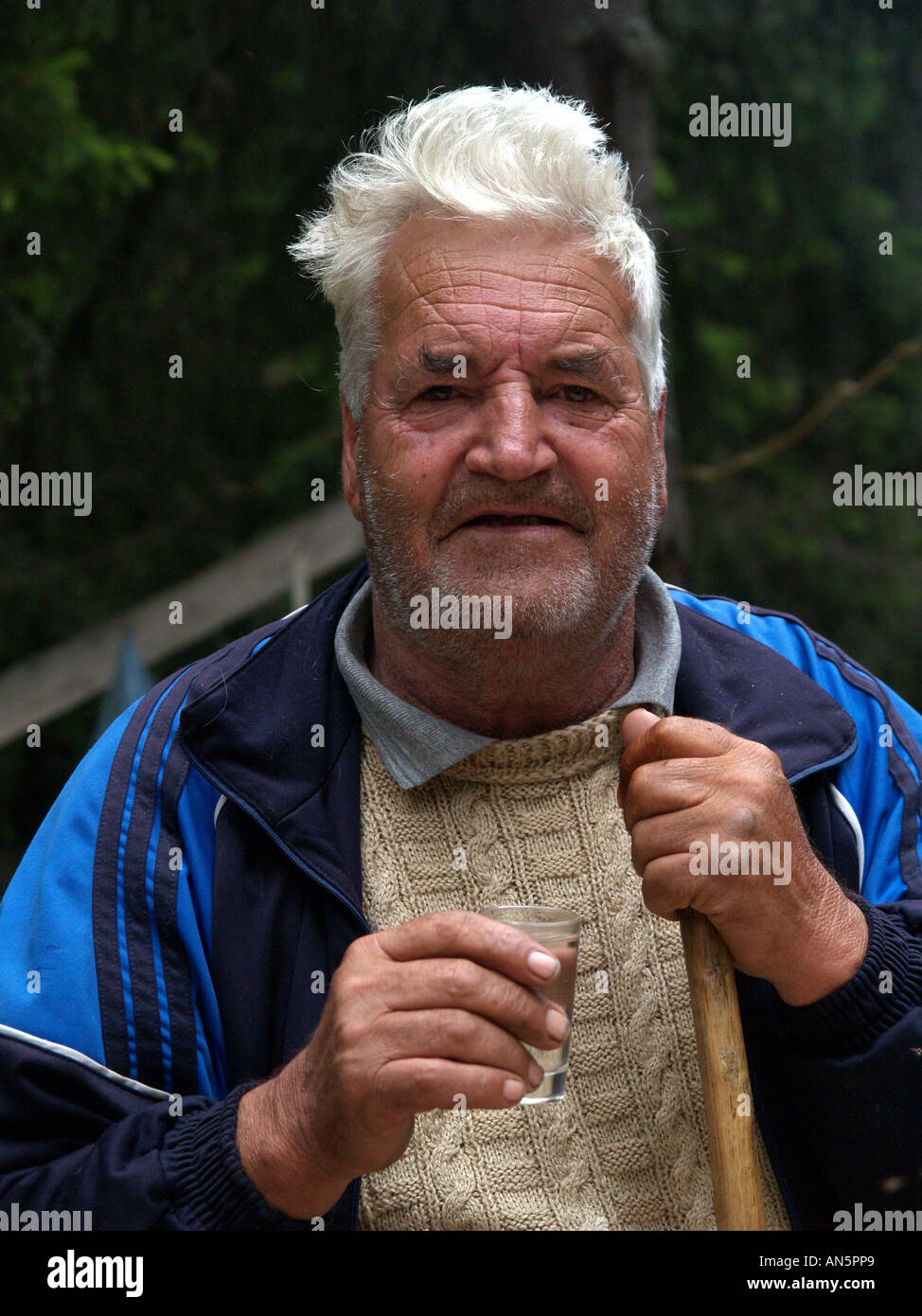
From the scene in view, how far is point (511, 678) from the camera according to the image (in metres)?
2.27

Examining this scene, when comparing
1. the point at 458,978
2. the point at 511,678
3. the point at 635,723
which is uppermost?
the point at 511,678

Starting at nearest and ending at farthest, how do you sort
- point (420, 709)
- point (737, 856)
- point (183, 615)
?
1. point (737, 856)
2. point (420, 709)
3. point (183, 615)

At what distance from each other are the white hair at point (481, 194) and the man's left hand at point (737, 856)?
2.40 ft

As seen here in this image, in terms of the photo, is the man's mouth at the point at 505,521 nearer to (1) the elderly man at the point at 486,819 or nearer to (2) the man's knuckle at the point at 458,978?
(1) the elderly man at the point at 486,819

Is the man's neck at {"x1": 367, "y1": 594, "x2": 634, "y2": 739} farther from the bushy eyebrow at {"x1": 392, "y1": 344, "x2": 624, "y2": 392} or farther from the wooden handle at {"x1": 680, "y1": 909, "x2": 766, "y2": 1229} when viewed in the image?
the wooden handle at {"x1": 680, "y1": 909, "x2": 766, "y2": 1229}

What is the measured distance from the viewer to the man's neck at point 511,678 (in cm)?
224

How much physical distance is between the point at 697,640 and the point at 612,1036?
0.70 metres

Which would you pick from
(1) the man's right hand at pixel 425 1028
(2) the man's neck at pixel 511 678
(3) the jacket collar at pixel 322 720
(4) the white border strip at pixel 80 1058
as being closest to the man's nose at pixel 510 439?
(2) the man's neck at pixel 511 678

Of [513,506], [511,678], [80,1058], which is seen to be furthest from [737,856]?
[80,1058]

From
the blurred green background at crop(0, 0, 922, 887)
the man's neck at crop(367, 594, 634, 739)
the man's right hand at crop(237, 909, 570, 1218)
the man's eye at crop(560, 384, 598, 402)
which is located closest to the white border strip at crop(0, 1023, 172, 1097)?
the man's right hand at crop(237, 909, 570, 1218)

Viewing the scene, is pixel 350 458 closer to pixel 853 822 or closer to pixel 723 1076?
pixel 853 822

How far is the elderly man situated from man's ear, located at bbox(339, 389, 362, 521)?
76 millimetres

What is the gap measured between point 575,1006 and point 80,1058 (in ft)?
2.44

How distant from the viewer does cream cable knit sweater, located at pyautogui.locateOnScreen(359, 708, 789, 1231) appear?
2.10 meters
